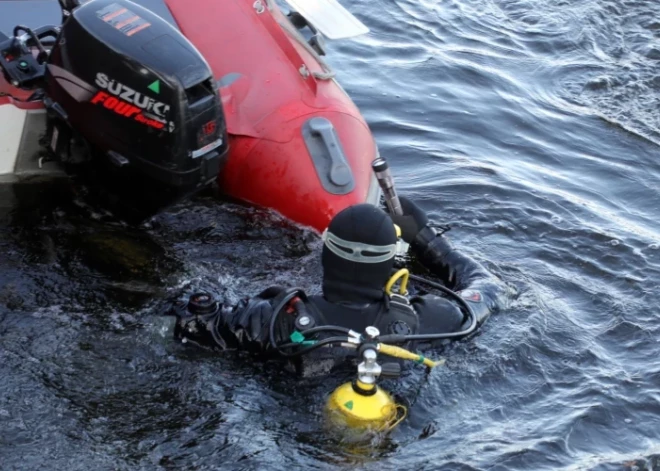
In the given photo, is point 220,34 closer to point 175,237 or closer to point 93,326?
point 175,237

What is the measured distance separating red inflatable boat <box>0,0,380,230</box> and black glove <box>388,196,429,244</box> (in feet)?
0.80

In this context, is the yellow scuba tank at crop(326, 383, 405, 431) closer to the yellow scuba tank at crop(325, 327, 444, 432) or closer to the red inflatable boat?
the yellow scuba tank at crop(325, 327, 444, 432)

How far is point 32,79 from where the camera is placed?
16.5 feet

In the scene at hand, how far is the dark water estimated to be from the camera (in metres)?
4.05

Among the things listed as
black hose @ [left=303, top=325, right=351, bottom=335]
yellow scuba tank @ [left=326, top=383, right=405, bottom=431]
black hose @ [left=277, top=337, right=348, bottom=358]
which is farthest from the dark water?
black hose @ [left=303, top=325, right=351, bottom=335]

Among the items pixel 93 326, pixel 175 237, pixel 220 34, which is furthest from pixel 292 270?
pixel 220 34

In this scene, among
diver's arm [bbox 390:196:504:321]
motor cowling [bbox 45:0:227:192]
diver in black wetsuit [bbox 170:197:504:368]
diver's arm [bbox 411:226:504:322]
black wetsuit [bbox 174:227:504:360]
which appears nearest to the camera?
diver in black wetsuit [bbox 170:197:504:368]

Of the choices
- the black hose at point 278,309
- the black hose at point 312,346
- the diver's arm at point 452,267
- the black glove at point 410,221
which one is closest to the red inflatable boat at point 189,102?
the black glove at point 410,221

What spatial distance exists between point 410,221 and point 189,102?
1321 millimetres

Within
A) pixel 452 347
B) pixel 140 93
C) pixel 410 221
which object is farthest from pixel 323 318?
pixel 140 93

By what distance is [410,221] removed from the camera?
517 centimetres

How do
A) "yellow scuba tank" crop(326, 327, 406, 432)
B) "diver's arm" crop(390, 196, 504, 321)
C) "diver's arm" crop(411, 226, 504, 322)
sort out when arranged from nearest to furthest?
"yellow scuba tank" crop(326, 327, 406, 432) → "diver's arm" crop(411, 226, 504, 322) → "diver's arm" crop(390, 196, 504, 321)

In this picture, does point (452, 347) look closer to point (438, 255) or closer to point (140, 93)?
point (438, 255)

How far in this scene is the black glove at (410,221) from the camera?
5164 mm
